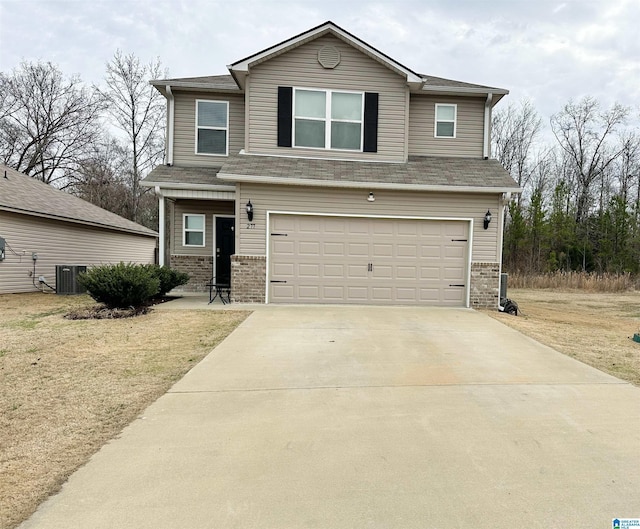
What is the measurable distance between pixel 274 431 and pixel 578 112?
37682mm

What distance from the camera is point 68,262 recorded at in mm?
16297

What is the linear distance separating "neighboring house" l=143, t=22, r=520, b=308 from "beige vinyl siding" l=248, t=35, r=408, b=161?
0.03m

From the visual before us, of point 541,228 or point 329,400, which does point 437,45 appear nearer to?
point 541,228

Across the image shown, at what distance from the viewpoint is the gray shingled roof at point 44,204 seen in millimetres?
14036

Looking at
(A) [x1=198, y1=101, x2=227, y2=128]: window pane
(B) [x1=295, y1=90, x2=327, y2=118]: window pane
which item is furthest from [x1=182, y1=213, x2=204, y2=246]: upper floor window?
(B) [x1=295, y1=90, x2=327, y2=118]: window pane

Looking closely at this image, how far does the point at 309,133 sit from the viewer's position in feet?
36.9

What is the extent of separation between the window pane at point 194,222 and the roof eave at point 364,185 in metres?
3.47

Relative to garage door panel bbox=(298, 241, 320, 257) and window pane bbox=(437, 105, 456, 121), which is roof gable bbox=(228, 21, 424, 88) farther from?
garage door panel bbox=(298, 241, 320, 257)

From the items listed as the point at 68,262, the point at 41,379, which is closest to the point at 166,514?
the point at 41,379

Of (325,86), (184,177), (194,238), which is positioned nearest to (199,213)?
(194,238)

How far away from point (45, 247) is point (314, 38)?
→ 11.8 m

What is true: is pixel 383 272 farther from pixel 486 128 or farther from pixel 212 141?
pixel 212 141

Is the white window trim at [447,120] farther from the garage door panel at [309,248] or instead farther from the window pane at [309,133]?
the garage door panel at [309,248]

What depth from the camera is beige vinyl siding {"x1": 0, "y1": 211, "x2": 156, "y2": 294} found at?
1360 centimetres
